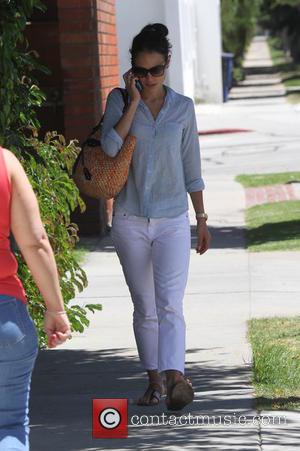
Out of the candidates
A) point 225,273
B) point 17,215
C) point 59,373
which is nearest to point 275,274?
point 225,273

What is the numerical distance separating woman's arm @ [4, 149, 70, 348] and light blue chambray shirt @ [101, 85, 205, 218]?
2394mm

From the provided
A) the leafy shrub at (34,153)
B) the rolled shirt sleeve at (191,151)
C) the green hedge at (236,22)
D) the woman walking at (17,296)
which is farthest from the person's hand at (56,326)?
the green hedge at (236,22)

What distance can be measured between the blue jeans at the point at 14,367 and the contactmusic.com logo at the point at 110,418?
2076 mm

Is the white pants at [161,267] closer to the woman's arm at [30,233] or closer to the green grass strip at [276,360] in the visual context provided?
the green grass strip at [276,360]

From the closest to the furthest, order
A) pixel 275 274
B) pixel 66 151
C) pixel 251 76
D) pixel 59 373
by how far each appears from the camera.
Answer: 1. pixel 59 373
2. pixel 66 151
3. pixel 275 274
4. pixel 251 76

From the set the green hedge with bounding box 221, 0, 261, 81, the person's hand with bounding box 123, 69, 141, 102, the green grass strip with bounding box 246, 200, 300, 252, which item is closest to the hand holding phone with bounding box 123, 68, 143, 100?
the person's hand with bounding box 123, 69, 141, 102

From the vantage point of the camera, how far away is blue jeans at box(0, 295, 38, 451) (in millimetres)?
A: 4188

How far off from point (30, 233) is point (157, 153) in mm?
2516

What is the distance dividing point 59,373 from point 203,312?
200 cm

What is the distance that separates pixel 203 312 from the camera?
31.7 ft

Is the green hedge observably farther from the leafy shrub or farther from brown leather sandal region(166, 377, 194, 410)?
brown leather sandal region(166, 377, 194, 410)

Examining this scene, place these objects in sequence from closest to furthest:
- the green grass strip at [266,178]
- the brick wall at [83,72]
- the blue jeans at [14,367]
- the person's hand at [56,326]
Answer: the blue jeans at [14,367], the person's hand at [56,326], the brick wall at [83,72], the green grass strip at [266,178]

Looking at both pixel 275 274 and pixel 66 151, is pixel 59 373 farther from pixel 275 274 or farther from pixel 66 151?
pixel 275 274

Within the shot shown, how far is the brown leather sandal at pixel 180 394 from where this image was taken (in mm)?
6602
